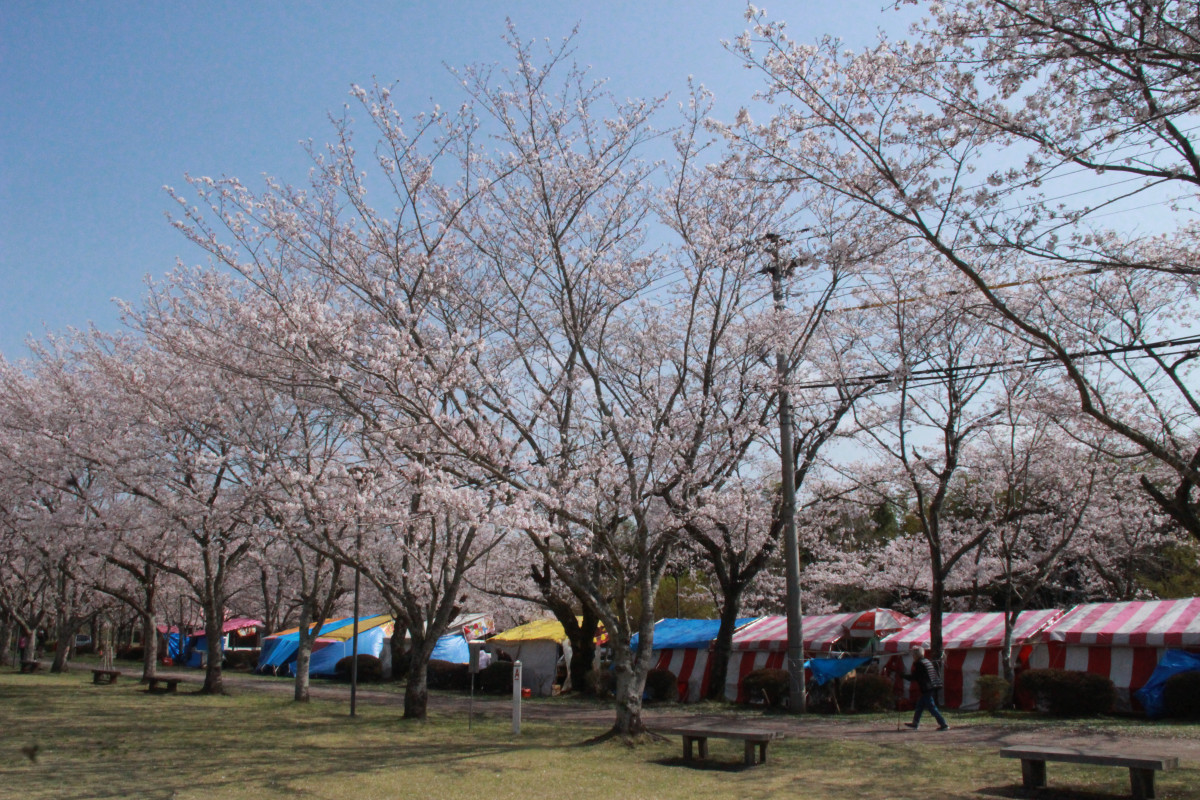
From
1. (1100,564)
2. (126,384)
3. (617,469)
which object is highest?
(126,384)

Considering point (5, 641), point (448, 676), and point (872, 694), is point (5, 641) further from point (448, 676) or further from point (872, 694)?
point (872, 694)

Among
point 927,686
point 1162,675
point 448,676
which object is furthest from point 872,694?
point 448,676

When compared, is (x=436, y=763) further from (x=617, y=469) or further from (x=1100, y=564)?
(x=1100, y=564)

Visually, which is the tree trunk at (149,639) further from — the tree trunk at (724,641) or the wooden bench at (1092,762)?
the wooden bench at (1092,762)

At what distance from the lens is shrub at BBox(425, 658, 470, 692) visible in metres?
28.7

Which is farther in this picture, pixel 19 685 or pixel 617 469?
pixel 19 685

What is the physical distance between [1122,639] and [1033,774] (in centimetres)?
923

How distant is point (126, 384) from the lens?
655 inches

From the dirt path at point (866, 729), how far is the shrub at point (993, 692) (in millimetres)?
1625

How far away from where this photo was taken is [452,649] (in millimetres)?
32656

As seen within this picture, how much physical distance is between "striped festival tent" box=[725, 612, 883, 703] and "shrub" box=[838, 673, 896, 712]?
308 centimetres

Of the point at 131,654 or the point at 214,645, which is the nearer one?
the point at 214,645

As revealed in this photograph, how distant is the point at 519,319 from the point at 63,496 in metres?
18.2

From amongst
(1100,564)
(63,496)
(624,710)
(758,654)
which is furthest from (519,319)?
(1100,564)
